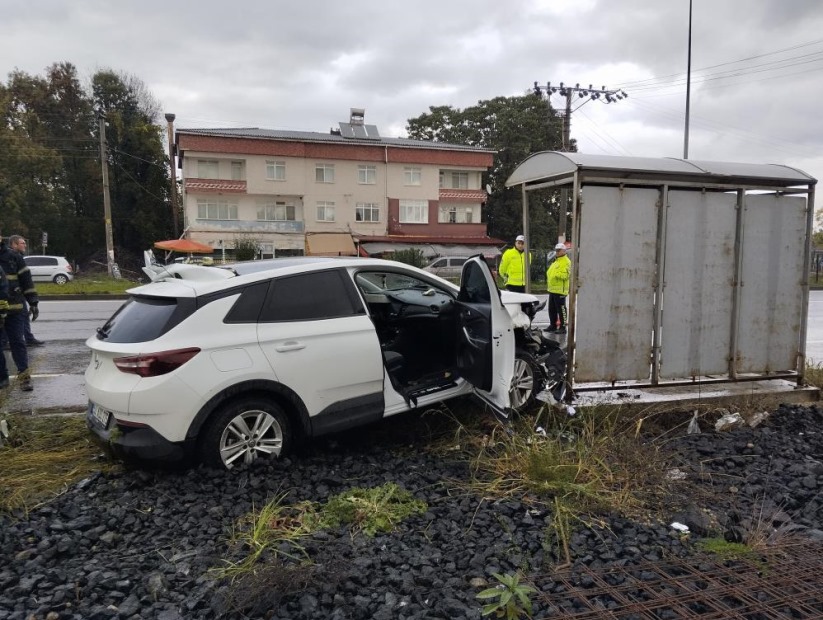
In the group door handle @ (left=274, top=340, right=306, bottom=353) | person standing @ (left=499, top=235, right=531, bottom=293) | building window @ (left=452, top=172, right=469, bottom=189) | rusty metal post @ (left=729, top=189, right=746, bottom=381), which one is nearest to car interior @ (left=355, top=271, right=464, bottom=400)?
door handle @ (left=274, top=340, right=306, bottom=353)

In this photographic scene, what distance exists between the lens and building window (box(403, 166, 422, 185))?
48009 mm

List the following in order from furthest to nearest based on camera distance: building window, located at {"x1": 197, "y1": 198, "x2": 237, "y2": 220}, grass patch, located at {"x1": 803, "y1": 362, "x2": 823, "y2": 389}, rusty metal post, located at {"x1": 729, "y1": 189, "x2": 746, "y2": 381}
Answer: building window, located at {"x1": 197, "y1": 198, "x2": 237, "y2": 220} < grass patch, located at {"x1": 803, "y1": 362, "x2": 823, "y2": 389} < rusty metal post, located at {"x1": 729, "y1": 189, "x2": 746, "y2": 381}

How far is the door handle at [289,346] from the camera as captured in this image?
184 inches

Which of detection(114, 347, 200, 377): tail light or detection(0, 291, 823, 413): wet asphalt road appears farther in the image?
detection(0, 291, 823, 413): wet asphalt road

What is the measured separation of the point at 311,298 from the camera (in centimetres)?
500

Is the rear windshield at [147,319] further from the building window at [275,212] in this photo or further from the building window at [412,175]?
the building window at [412,175]

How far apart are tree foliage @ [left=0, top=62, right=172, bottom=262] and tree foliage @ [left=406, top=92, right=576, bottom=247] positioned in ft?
79.4

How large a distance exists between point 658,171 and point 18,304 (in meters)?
7.86

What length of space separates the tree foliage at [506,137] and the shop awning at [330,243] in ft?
47.9

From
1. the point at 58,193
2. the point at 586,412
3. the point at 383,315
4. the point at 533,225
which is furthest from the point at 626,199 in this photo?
the point at 58,193

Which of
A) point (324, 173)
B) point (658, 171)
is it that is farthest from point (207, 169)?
point (658, 171)

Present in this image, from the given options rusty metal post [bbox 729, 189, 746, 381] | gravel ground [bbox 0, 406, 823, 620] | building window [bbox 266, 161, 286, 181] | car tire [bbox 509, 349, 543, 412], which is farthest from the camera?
building window [bbox 266, 161, 286, 181]

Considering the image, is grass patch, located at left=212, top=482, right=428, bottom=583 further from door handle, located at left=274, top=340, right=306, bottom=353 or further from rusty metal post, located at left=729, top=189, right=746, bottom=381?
rusty metal post, located at left=729, top=189, right=746, bottom=381

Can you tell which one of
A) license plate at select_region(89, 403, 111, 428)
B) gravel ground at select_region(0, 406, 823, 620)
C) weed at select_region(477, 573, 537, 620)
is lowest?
gravel ground at select_region(0, 406, 823, 620)
